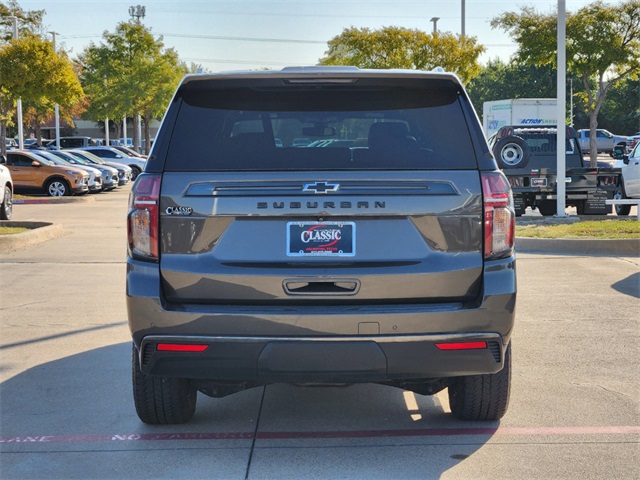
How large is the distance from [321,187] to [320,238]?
253mm

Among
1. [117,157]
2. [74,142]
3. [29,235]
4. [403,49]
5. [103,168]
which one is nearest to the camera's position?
[29,235]

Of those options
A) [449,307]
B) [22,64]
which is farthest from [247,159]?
[22,64]

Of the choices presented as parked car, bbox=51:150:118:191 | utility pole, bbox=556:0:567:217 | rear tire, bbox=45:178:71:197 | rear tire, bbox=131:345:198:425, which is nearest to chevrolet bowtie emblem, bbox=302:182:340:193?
rear tire, bbox=131:345:198:425

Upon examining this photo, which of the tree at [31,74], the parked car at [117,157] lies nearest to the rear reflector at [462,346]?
the tree at [31,74]

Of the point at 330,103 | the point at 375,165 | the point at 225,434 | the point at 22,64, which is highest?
the point at 22,64

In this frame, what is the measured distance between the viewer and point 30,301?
10.1 m

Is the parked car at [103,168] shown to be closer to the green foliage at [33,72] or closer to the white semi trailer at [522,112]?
the green foliage at [33,72]

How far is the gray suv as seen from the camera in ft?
Result: 15.0

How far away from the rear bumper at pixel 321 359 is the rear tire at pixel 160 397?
1.80 ft

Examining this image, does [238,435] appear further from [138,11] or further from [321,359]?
[138,11]

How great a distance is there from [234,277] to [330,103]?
3.53 ft

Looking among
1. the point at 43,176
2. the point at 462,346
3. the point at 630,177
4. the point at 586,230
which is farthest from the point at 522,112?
the point at 462,346

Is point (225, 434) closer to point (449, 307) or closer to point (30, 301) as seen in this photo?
point (449, 307)

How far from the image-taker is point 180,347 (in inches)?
184
